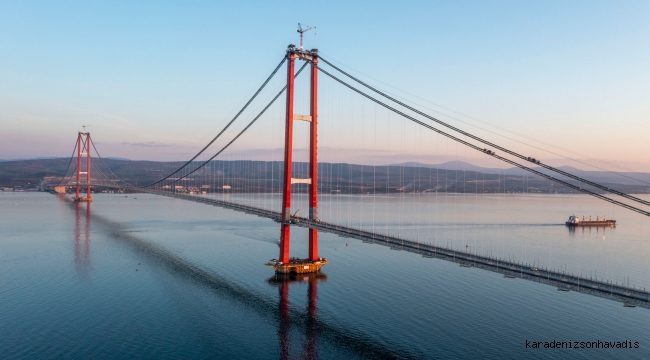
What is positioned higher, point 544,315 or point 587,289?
point 587,289

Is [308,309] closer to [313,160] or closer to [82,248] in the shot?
[313,160]

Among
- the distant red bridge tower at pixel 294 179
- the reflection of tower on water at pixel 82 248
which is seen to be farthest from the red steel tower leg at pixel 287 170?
the reflection of tower on water at pixel 82 248

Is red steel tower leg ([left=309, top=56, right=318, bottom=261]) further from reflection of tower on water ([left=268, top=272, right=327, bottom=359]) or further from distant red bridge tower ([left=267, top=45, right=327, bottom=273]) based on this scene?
reflection of tower on water ([left=268, top=272, right=327, bottom=359])

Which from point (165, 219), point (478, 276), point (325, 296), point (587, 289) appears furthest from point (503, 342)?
point (165, 219)

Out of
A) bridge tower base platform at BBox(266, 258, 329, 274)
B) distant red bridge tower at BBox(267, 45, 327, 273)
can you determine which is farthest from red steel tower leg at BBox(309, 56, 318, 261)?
bridge tower base platform at BBox(266, 258, 329, 274)

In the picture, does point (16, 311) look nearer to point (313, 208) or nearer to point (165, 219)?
point (313, 208)

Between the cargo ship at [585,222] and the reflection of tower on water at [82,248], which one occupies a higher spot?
the cargo ship at [585,222]

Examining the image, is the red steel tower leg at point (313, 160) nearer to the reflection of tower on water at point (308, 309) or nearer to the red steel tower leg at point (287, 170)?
the red steel tower leg at point (287, 170)
